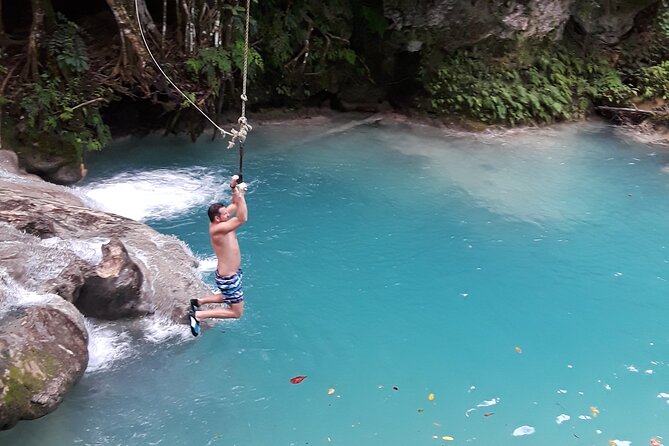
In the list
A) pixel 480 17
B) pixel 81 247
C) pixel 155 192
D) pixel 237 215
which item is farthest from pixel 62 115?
pixel 480 17

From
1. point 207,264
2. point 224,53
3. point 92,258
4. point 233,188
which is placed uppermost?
point 224,53

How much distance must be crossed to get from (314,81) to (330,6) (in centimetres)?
133

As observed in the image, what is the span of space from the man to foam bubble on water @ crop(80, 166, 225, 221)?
107 inches

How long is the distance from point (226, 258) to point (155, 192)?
363 cm

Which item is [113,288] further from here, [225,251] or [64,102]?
[64,102]

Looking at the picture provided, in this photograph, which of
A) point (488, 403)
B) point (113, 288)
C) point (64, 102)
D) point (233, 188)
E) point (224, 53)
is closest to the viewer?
point (233, 188)

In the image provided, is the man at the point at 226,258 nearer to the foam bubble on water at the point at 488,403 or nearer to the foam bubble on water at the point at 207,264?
the foam bubble on water at the point at 207,264

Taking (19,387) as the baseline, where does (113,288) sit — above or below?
above

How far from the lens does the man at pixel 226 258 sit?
5074mm

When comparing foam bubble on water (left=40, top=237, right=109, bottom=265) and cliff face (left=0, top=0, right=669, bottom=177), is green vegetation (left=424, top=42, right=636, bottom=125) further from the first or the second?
foam bubble on water (left=40, top=237, right=109, bottom=265)

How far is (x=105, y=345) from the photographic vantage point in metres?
5.44

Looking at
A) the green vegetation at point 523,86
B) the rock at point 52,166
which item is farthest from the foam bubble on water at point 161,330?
the green vegetation at point 523,86

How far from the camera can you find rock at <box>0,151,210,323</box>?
17.3 ft

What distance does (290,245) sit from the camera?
739 cm
